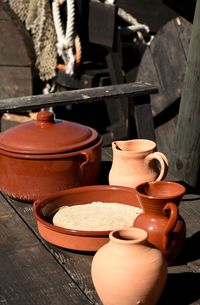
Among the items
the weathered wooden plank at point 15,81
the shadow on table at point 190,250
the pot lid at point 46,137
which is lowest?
the weathered wooden plank at point 15,81

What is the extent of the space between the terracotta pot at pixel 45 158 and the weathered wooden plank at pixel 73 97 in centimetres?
57

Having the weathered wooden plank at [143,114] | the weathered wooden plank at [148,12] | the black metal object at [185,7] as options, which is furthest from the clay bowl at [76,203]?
the weathered wooden plank at [148,12]

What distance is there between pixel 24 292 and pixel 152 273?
0.38m

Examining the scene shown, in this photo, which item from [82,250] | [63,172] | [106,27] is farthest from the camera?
[106,27]

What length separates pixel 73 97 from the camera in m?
3.13

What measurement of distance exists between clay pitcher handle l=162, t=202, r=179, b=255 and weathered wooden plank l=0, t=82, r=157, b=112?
1.31 m

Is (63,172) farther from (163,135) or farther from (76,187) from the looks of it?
(163,135)

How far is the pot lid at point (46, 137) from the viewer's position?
233 cm

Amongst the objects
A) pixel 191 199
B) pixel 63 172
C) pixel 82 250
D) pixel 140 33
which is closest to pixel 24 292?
pixel 82 250

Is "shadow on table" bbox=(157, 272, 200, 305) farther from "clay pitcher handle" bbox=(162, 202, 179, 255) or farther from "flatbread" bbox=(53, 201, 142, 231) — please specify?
"flatbread" bbox=(53, 201, 142, 231)

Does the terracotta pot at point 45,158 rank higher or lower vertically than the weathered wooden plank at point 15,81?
higher

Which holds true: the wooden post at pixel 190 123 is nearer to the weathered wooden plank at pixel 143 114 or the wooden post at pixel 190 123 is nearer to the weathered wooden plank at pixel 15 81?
the weathered wooden plank at pixel 143 114

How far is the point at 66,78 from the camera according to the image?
17.0ft

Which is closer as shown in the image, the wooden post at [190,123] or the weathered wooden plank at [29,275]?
the weathered wooden plank at [29,275]
